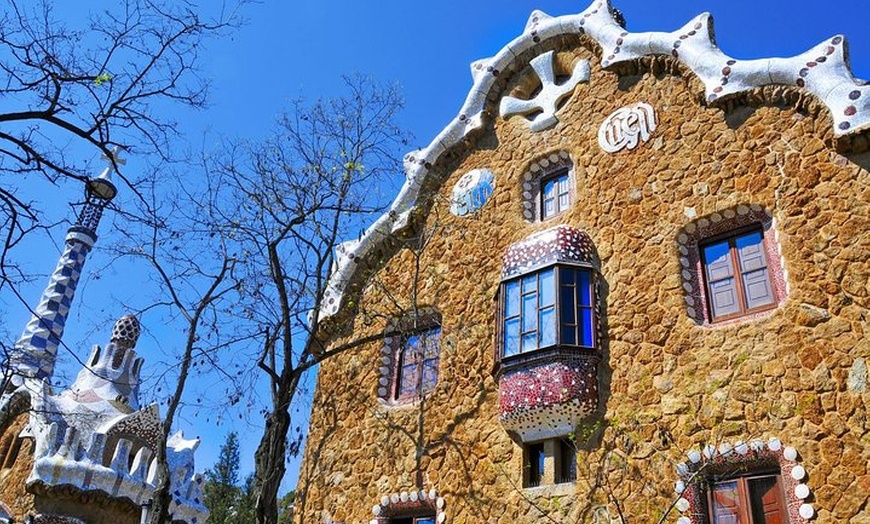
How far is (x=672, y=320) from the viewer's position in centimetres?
683

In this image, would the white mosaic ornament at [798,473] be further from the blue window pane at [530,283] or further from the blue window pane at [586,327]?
the blue window pane at [530,283]

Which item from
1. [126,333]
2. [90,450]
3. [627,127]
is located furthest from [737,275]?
[126,333]

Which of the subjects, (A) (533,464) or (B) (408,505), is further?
(B) (408,505)

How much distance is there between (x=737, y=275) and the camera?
266 inches

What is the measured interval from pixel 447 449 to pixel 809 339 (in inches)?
150

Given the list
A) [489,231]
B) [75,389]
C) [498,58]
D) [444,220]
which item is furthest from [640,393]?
[75,389]

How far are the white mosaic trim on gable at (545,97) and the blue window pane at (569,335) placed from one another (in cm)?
300

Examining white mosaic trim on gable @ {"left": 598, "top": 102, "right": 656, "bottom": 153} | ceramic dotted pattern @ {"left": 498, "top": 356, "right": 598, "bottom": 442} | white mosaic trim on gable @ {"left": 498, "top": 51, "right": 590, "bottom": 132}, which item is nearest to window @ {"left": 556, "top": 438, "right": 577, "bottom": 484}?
ceramic dotted pattern @ {"left": 498, "top": 356, "right": 598, "bottom": 442}

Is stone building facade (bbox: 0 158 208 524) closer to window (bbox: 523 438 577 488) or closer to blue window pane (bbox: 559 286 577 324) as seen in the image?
window (bbox: 523 438 577 488)

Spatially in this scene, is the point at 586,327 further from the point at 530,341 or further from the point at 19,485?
the point at 19,485

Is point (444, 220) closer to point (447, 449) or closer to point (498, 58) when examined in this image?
point (498, 58)

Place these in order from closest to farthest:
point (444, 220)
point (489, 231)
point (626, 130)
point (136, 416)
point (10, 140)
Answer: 1. point (10, 140)
2. point (626, 130)
3. point (489, 231)
4. point (444, 220)
5. point (136, 416)

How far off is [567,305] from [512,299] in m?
0.76

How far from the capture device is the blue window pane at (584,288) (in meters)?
7.45
